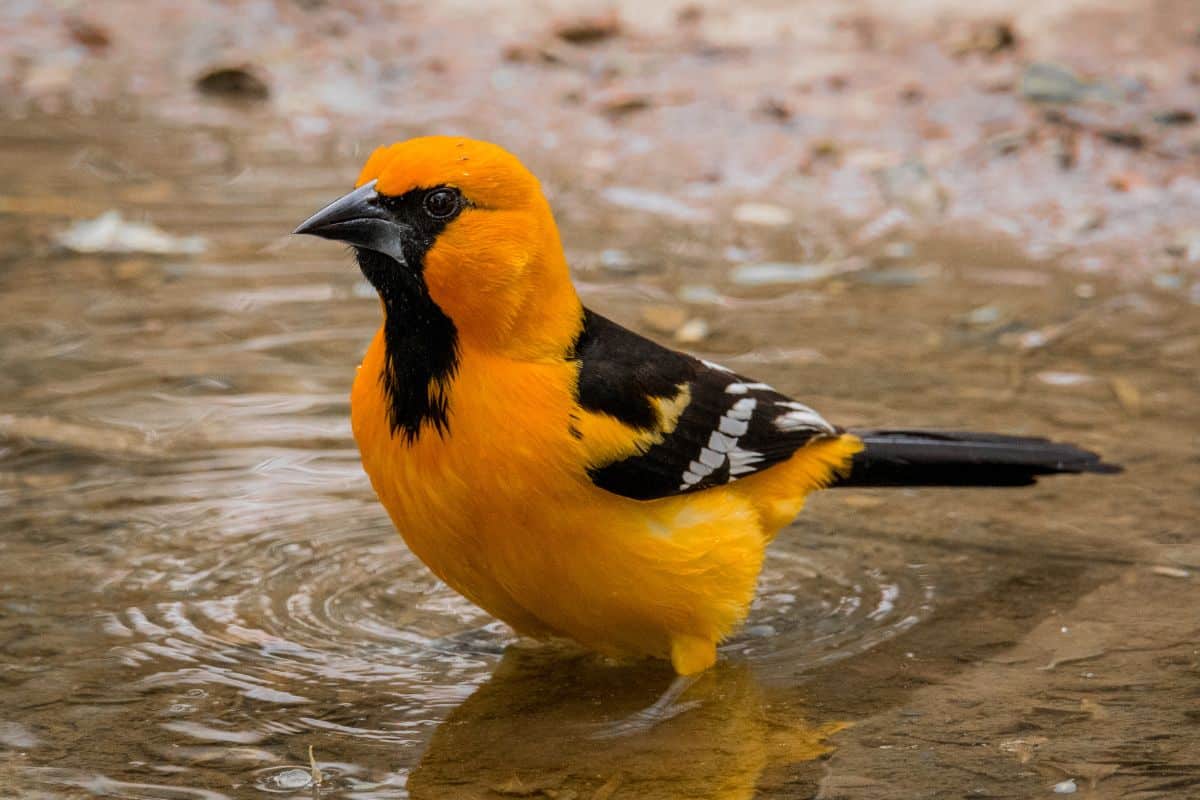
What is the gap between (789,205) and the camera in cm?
871

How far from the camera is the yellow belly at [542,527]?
4078 millimetres

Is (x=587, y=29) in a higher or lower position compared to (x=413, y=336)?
higher

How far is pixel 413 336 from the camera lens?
4.20 meters

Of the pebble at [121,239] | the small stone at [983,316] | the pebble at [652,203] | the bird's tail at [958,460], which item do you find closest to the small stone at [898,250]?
the small stone at [983,316]

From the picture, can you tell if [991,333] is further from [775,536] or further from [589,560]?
[589,560]

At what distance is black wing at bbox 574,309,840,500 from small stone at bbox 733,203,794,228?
12.0 ft

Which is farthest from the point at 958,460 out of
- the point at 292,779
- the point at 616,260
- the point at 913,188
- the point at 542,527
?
the point at 913,188

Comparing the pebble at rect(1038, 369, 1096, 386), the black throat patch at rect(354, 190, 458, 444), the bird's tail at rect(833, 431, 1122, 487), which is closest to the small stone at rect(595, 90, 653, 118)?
the pebble at rect(1038, 369, 1096, 386)

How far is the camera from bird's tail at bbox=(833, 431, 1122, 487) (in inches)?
200

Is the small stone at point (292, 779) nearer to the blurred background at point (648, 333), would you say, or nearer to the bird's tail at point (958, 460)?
the blurred background at point (648, 333)

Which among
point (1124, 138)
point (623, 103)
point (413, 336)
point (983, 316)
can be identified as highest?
point (623, 103)

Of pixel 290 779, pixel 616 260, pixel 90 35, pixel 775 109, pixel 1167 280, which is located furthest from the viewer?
pixel 90 35

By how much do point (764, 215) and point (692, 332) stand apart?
Answer: 1.79 metres

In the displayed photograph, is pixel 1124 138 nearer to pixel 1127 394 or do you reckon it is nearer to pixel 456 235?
pixel 1127 394
